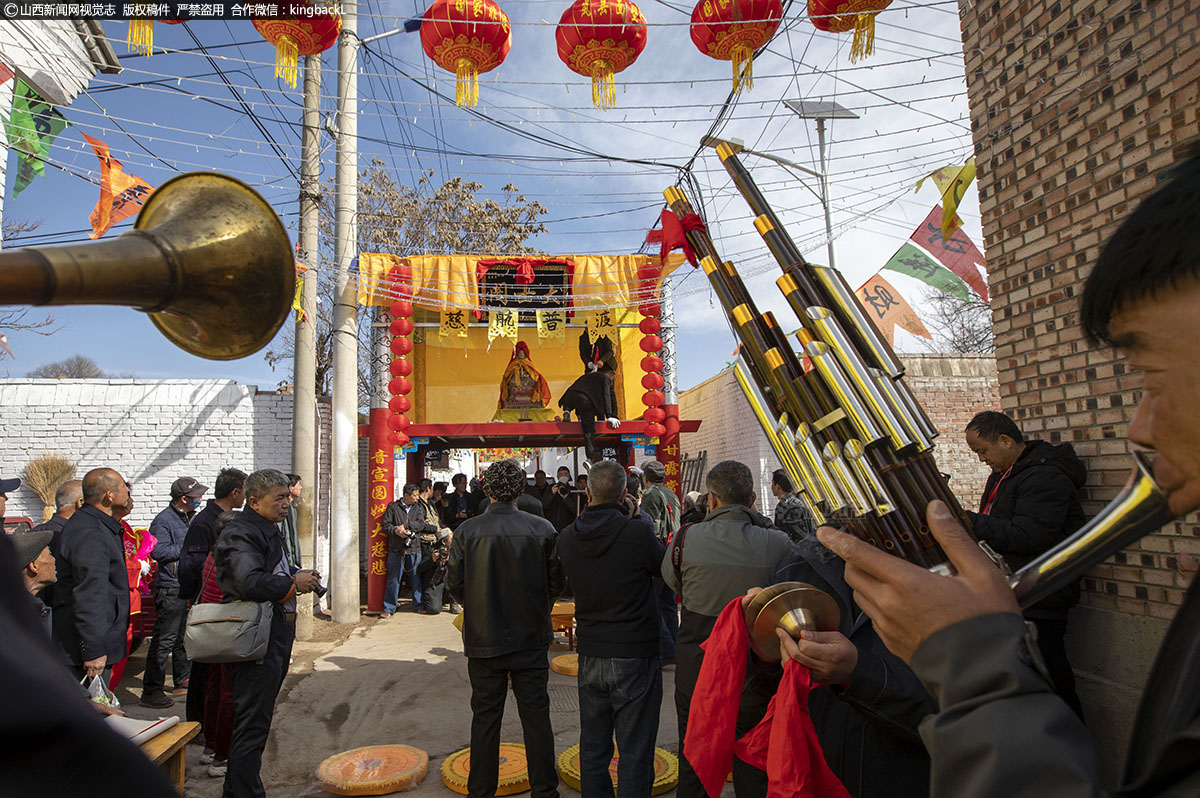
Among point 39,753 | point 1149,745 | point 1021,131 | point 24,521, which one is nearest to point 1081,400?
point 1021,131

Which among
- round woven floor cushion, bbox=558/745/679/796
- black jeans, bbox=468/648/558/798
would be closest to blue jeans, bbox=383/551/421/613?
round woven floor cushion, bbox=558/745/679/796

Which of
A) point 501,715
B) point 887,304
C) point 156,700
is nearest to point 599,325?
point 887,304

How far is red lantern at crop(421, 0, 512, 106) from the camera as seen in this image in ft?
17.3

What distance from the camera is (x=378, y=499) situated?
9.62 meters

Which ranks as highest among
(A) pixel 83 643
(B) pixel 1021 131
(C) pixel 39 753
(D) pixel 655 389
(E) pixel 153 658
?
(B) pixel 1021 131

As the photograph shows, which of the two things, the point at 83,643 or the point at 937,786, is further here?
the point at 83,643

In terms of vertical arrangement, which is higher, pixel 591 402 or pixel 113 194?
pixel 113 194

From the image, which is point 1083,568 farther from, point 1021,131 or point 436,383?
point 436,383

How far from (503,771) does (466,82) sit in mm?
5380

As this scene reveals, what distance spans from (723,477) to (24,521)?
7093mm

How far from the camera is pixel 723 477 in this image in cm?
358

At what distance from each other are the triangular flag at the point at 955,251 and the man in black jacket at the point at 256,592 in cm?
785

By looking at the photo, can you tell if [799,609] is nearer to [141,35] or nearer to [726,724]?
[726,724]

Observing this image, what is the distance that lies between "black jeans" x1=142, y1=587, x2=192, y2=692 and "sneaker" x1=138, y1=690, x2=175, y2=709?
0.04 meters
